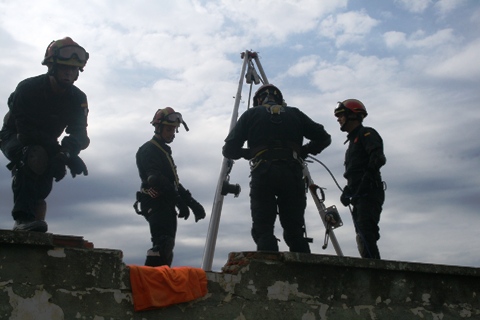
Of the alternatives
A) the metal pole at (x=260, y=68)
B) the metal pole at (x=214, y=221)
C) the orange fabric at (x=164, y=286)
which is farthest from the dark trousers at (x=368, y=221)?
the metal pole at (x=260, y=68)

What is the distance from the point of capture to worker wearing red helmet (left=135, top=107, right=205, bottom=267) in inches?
241

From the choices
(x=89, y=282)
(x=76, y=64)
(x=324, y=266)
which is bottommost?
(x=89, y=282)

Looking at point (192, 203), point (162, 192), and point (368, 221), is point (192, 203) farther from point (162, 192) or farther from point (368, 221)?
point (368, 221)

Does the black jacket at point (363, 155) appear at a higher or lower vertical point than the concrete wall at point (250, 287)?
higher

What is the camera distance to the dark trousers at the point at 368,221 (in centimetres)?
591

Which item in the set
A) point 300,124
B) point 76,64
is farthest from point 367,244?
point 76,64

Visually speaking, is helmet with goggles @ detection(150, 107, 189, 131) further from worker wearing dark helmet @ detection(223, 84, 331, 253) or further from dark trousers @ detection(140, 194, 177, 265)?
worker wearing dark helmet @ detection(223, 84, 331, 253)

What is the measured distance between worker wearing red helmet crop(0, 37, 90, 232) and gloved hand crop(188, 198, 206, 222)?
1875 millimetres

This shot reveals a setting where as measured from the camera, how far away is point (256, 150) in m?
5.83

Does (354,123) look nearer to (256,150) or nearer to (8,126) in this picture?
(256,150)

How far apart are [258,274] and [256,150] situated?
4.51 ft

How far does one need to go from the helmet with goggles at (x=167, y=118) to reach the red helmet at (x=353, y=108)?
1.76 m

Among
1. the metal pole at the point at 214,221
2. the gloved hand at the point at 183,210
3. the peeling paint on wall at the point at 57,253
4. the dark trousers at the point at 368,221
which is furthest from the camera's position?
the metal pole at the point at 214,221

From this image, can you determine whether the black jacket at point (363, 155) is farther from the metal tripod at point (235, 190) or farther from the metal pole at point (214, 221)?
the metal pole at point (214, 221)
